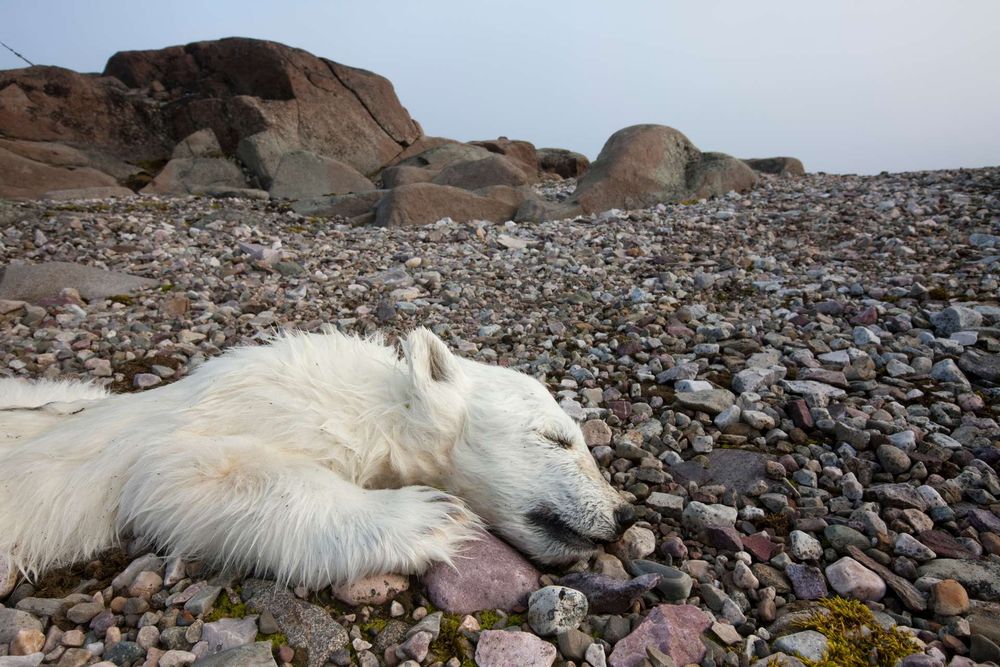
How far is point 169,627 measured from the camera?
7.47 ft

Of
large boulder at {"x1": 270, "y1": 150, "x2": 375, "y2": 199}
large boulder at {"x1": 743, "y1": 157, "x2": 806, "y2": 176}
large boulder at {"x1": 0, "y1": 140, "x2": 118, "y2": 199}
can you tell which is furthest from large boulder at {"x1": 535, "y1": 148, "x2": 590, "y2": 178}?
large boulder at {"x1": 0, "y1": 140, "x2": 118, "y2": 199}

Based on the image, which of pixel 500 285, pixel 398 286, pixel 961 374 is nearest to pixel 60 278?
pixel 398 286

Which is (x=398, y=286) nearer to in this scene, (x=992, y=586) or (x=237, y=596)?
(x=237, y=596)

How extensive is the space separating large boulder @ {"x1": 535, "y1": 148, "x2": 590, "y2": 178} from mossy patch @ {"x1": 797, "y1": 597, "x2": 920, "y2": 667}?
26.8 meters

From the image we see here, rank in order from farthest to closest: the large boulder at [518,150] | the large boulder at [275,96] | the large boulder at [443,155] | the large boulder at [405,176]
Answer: the large boulder at [518,150], the large boulder at [443,155], the large boulder at [275,96], the large boulder at [405,176]

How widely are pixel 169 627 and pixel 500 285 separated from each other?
246 inches

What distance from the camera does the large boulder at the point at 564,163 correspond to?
92.7ft

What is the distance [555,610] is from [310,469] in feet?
4.21

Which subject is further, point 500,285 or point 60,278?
point 500,285

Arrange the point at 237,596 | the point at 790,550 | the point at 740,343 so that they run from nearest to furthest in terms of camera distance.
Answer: the point at 237,596
the point at 790,550
the point at 740,343

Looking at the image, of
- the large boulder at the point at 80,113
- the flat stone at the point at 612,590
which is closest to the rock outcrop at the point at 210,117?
the large boulder at the point at 80,113

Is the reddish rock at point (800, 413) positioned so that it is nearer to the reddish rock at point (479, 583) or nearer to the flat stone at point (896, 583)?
the flat stone at point (896, 583)

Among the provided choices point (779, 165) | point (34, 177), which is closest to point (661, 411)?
point (779, 165)

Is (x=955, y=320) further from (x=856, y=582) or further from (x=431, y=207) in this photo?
(x=431, y=207)
